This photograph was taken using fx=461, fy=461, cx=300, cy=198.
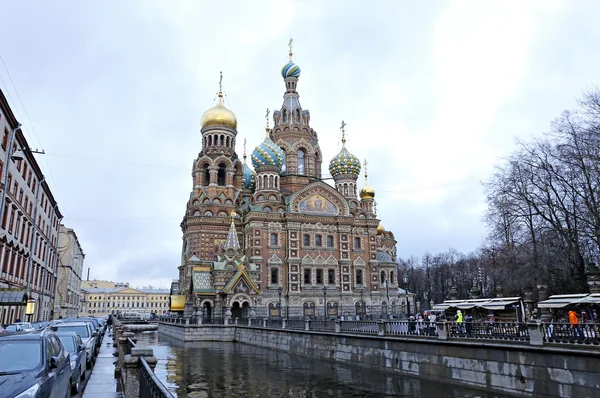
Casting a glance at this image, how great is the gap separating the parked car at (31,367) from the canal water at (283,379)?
338 centimetres

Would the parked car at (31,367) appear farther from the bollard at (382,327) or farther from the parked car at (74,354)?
the bollard at (382,327)

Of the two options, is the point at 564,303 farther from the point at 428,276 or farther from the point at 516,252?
the point at 428,276

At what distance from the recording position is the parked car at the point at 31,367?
247 inches

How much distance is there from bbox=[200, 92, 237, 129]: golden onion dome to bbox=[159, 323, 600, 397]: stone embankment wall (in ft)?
104

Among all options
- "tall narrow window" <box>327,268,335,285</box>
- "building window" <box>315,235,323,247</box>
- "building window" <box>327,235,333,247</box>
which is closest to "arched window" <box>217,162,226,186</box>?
"building window" <box>315,235,323,247</box>

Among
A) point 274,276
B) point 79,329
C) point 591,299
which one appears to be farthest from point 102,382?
point 274,276

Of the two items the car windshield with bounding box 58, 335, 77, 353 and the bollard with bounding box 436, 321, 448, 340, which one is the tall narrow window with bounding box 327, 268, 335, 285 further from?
the car windshield with bounding box 58, 335, 77, 353

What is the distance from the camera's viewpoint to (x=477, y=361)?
15109 millimetres

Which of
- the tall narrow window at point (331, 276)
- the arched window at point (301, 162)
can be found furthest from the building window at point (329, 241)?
the arched window at point (301, 162)

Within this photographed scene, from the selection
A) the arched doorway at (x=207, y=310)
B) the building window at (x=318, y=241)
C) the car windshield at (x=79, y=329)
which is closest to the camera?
the car windshield at (x=79, y=329)

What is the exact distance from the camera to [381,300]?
4762cm

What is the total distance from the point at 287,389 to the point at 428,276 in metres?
71.1

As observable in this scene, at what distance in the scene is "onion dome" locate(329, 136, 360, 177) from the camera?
2045 inches

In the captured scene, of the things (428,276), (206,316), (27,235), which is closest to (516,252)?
(206,316)
